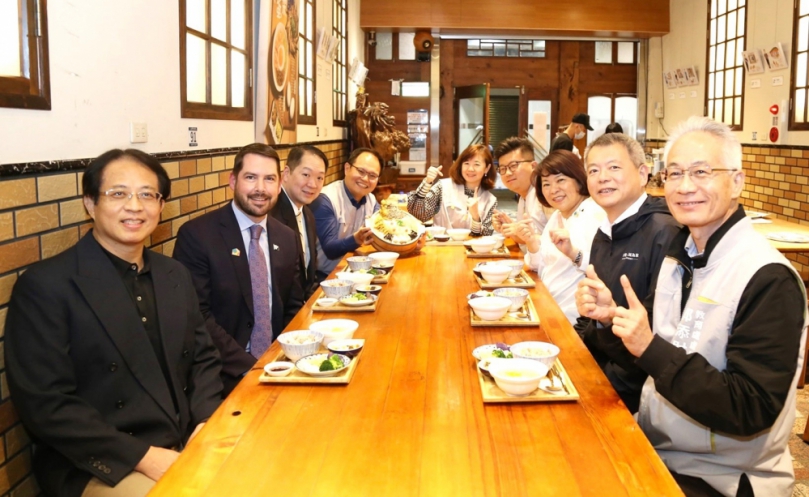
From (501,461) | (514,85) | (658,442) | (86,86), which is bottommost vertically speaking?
(658,442)

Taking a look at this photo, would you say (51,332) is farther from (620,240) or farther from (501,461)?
(620,240)

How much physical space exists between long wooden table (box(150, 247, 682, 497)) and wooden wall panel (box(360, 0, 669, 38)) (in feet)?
27.2

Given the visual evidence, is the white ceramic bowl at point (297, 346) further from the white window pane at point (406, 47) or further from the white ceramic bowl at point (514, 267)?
the white window pane at point (406, 47)

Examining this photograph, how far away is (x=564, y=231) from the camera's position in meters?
3.02

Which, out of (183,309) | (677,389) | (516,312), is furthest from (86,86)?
(677,389)

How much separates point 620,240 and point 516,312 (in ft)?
1.69

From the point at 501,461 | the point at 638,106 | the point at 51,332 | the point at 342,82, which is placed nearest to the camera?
the point at 501,461

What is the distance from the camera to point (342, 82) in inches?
339

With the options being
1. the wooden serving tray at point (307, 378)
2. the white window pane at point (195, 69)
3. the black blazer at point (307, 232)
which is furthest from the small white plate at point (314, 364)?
the white window pane at point (195, 69)

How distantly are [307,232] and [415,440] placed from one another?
99.4 inches

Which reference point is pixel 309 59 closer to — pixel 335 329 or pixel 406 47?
pixel 406 47

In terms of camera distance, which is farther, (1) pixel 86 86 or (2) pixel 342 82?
(2) pixel 342 82

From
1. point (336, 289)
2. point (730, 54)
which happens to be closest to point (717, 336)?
point (336, 289)

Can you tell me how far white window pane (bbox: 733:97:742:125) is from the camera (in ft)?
25.5
